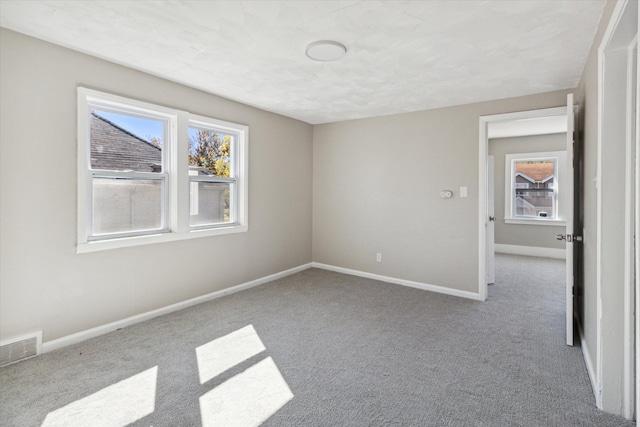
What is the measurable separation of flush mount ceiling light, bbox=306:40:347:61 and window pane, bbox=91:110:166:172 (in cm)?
181

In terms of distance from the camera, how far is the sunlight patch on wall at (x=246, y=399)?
71.7 inches

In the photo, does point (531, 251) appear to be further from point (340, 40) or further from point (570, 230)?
point (340, 40)

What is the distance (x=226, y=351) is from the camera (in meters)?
2.59

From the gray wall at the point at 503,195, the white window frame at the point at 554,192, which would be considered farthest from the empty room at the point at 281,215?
the white window frame at the point at 554,192

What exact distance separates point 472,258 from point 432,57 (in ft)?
8.09

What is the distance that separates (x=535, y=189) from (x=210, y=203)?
6.66 metres

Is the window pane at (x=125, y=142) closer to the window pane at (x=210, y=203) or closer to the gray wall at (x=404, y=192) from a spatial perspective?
the window pane at (x=210, y=203)

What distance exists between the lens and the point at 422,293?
413cm

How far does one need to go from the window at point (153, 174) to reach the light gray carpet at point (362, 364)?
3.08ft

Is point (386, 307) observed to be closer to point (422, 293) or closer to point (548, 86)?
point (422, 293)

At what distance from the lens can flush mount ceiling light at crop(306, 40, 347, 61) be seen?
2424 mm

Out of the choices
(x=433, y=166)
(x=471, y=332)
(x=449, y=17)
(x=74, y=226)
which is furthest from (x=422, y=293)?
(x=74, y=226)

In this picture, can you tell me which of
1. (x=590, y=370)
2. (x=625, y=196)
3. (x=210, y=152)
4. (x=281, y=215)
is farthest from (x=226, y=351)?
(x=625, y=196)

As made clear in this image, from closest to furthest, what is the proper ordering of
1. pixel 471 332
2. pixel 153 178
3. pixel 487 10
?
1. pixel 487 10
2. pixel 471 332
3. pixel 153 178
